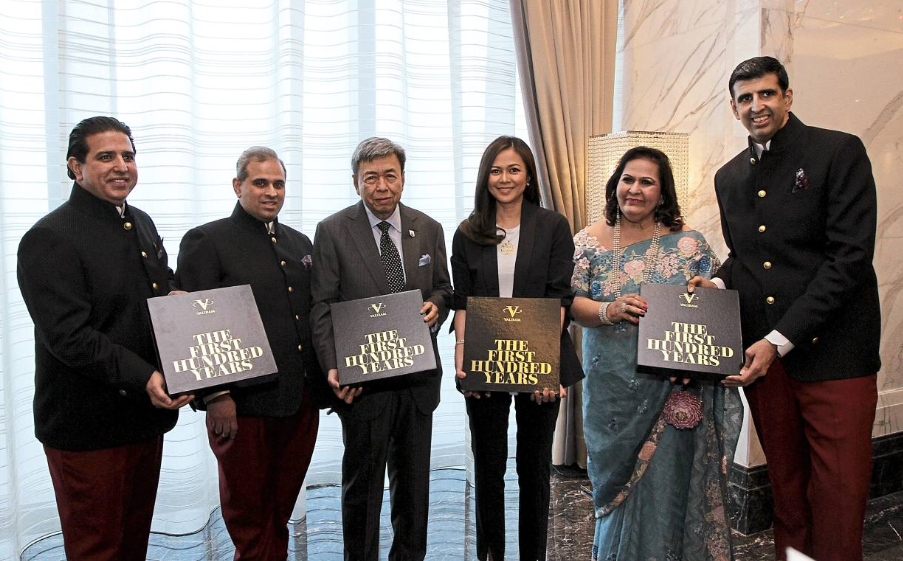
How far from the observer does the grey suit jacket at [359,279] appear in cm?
231

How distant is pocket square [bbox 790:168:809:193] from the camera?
2.19 m

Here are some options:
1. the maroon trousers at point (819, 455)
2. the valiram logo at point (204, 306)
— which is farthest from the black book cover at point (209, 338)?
the maroon trousers at point (819, 455)

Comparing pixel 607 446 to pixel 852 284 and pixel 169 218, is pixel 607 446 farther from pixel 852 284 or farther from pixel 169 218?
pixel 169 218

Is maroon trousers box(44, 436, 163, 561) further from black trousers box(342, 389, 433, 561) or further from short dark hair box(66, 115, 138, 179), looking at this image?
short dark hair box(66, 115, 138, 179)

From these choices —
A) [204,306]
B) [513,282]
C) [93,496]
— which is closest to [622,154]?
[513,282]

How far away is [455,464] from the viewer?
4.02m

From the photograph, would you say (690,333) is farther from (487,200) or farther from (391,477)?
(391,477)

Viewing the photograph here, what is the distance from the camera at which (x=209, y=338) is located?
206cm

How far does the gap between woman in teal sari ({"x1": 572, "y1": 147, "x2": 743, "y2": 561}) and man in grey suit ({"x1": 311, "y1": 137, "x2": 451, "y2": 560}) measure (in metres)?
0.63

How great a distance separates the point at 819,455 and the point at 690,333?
1.92 feet

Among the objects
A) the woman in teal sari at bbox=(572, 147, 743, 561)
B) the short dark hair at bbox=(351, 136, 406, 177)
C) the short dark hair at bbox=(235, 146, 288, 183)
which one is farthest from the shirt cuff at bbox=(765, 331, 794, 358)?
the short dark hair at bbox=(235, 146, 288, 183)

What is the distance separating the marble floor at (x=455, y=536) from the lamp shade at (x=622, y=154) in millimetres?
1522

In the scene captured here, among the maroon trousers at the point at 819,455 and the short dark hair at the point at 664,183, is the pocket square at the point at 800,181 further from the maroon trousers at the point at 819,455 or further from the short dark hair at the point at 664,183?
the maroon trousers at the point at 819,455

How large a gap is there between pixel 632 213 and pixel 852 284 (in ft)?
2.40
